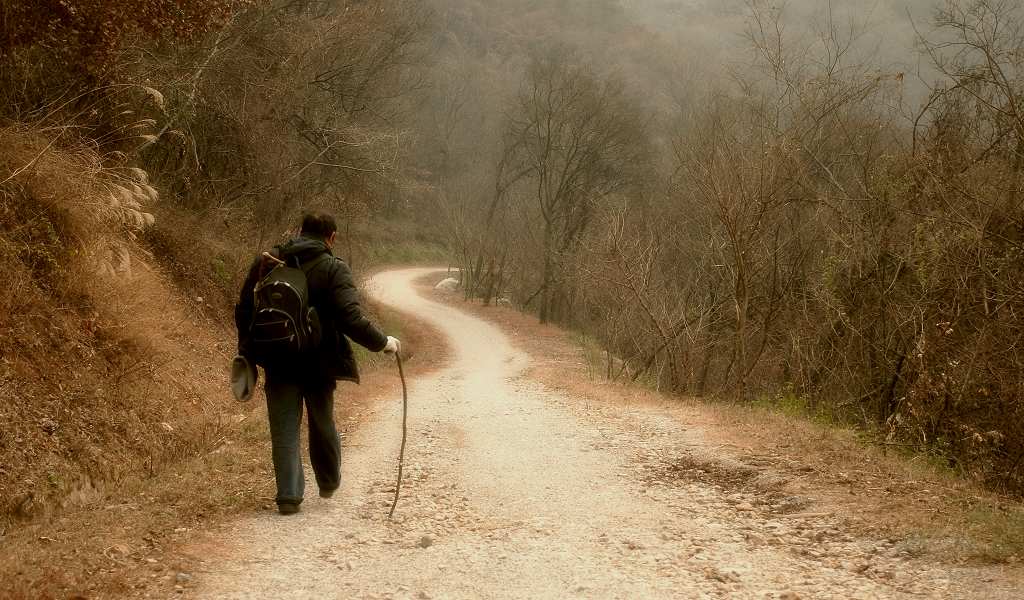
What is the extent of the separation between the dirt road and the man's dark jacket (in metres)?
1.08

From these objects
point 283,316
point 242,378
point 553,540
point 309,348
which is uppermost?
point 283,316

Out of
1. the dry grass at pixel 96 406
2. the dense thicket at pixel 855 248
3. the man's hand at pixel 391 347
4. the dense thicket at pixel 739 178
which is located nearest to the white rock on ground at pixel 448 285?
the dense thicket at pixel 739 178

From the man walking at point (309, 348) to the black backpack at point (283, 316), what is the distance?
6cm

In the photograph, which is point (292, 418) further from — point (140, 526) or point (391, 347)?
point (140, 526)

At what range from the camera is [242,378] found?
544 cm

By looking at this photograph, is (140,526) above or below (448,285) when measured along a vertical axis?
below

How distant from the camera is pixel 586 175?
35.4 meters

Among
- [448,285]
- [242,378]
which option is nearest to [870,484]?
[242,378]

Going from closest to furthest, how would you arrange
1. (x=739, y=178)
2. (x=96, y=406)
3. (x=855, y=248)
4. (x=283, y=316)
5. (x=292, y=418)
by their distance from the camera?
(x=283, y=316) → (x=292, y=418) → (x=96, y=406) → (x=855, y=248) → (x=739, y=178)

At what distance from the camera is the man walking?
5.40m

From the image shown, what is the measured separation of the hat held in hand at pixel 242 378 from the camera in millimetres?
5426

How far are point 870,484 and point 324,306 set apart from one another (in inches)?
179

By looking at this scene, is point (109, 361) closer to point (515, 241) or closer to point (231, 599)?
point (231, 599)

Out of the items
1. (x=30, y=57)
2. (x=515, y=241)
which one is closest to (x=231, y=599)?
(x=30, y=57)
